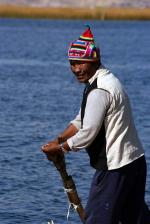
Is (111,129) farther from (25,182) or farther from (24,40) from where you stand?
(24,40)

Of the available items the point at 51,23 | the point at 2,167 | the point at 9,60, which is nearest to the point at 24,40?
the point at 9,60

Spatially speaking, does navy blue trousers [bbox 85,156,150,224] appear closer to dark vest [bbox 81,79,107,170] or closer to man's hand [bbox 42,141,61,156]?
dark vest [bbox 81,79,107,170]

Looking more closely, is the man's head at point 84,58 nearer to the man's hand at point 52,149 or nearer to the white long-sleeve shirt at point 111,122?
the white long-sleeve shirt at point 111,122

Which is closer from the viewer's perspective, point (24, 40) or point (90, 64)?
point (90, 64)

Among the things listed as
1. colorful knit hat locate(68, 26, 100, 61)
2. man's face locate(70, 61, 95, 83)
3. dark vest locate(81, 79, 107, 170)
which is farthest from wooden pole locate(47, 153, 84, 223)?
colorful knit hat locate(68, 26, 100, 61)

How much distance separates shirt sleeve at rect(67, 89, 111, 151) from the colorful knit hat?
31cm

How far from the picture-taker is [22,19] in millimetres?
114000

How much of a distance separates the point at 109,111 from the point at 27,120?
1399cm

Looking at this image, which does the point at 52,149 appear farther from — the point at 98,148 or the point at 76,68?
the point at 76,68

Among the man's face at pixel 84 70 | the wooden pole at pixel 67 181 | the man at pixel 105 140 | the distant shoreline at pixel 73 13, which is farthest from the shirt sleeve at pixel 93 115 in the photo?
the distant shoreline at pixel 73 13

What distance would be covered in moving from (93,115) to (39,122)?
1372 centimetres

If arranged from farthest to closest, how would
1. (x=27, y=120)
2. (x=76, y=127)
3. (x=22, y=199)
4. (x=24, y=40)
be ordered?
(x=24, y=40) → (x=27, y=120) → (x=22, y=199) → (x=76, y=127)

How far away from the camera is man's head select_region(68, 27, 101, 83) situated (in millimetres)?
7941

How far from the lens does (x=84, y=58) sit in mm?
7934
